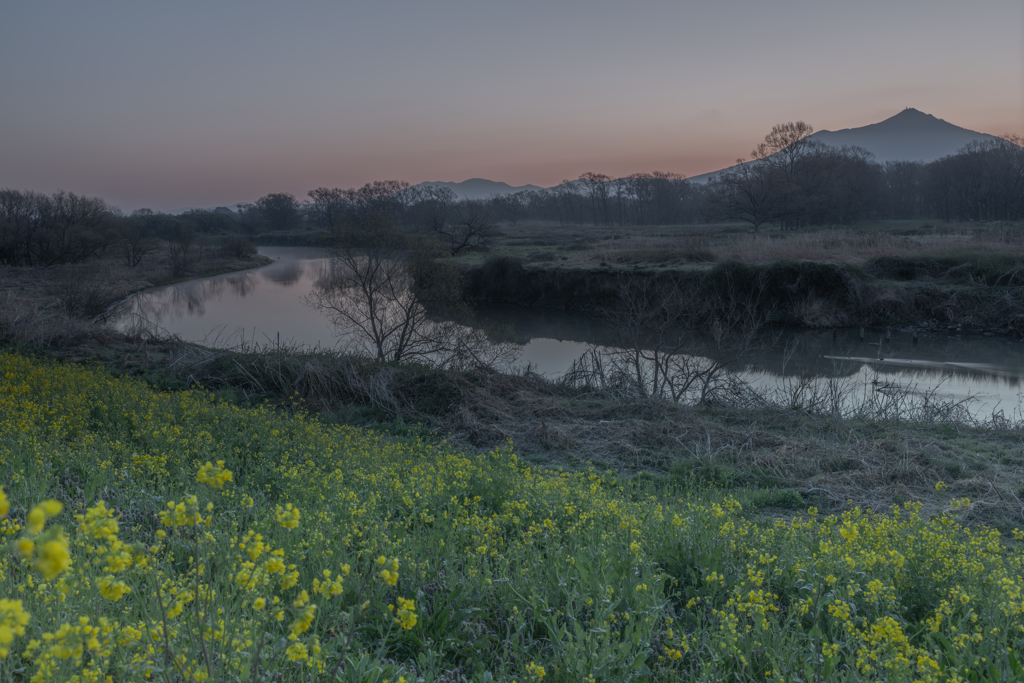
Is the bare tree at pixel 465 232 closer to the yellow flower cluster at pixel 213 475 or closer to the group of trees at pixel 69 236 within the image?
the group of trees at pixel 69 236

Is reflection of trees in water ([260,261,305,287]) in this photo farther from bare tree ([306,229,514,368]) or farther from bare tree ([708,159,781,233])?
bare tree ([708,159,781,233])

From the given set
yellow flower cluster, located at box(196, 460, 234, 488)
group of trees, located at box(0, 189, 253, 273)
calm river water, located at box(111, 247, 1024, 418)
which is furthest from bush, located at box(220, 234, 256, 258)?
yellow flower cluster, located at box(196, 460, 234, 488)

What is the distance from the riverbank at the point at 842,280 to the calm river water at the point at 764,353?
4.20 ft

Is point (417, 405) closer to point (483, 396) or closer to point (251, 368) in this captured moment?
point (483, 396)

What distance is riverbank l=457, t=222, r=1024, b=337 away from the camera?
2430cm

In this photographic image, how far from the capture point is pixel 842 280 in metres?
26.1

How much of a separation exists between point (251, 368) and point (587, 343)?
14.9m

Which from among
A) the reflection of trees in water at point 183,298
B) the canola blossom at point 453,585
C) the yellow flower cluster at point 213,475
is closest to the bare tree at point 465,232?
the reflection of trees in water at point 183,298

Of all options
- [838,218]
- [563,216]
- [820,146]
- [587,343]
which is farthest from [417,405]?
[563,216]

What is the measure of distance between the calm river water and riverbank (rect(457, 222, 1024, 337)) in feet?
4.20

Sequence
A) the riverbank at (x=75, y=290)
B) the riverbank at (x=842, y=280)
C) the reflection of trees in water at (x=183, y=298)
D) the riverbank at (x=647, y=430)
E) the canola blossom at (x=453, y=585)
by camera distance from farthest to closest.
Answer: the reflection of trees in water at (x=183, y=298)
the riverbank at (x=842, y=280)
the riverbank at (x=75, y=290)
the riverbank at (x=647, y=430)
the canola blossom at (x=453, y=585)

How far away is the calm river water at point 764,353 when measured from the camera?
17938 millimetres

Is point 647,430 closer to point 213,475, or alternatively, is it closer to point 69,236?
point 213,475

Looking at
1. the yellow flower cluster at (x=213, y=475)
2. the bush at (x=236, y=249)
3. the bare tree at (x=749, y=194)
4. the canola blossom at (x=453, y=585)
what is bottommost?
the canola blossom at (x=453, y=585)
